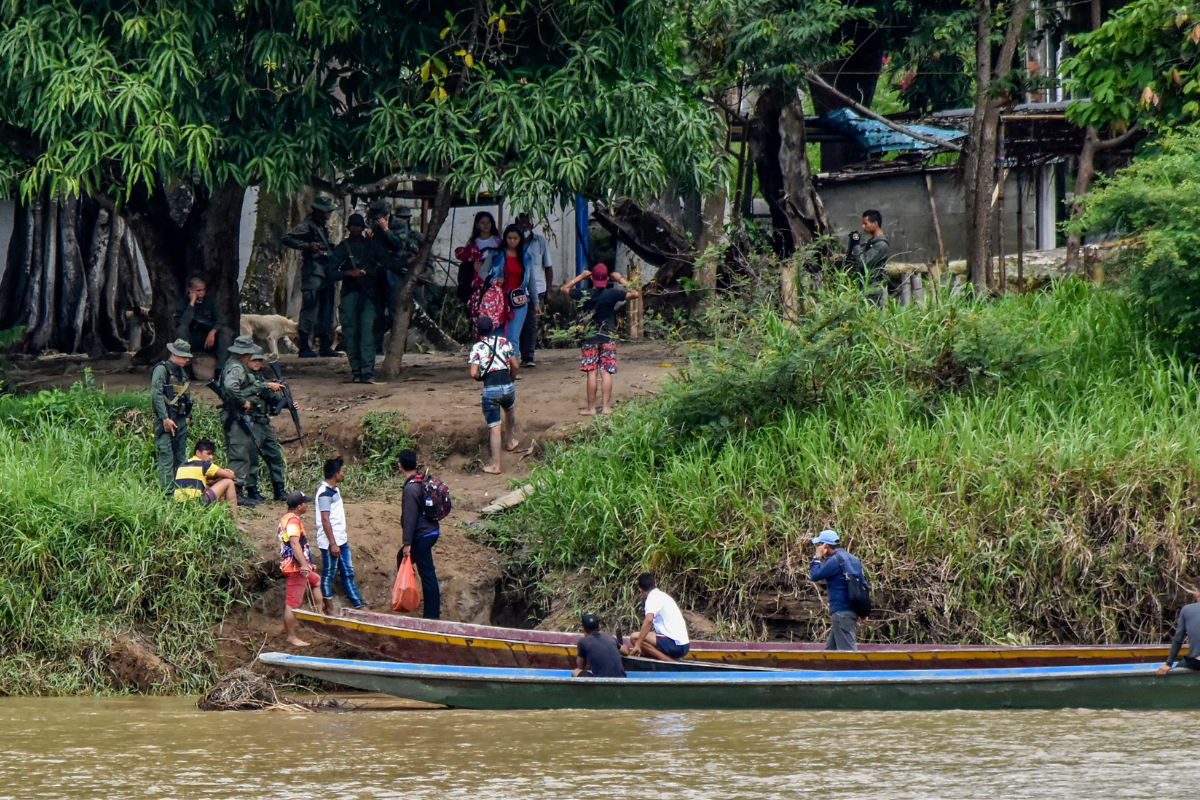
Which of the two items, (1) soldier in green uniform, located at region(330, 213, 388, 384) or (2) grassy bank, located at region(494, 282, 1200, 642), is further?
(1) soldier in green uniform, located at region(330, 213, 388, 384)

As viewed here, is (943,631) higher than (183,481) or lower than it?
lower

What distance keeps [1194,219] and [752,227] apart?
25.0 ft

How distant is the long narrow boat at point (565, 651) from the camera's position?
9531mm

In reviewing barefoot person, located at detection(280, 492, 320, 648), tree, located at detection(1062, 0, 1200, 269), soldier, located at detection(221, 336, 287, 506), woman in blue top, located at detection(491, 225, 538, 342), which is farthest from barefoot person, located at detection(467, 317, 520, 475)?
tree, located at detection(1062, 0, 1200, 269)

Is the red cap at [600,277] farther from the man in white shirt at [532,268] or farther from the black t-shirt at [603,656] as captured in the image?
the black t-shirt at [603,656]

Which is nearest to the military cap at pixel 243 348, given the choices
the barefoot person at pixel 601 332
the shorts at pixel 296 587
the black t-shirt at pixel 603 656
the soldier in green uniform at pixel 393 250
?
the shorts at pixel 296 587

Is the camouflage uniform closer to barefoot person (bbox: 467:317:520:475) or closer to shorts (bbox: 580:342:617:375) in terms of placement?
shorts (bbox: 580:342:617:375)

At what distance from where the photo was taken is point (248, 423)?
11.9 metres

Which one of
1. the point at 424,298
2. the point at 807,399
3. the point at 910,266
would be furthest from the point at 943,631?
the point at 424,298

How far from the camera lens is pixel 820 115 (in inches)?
791

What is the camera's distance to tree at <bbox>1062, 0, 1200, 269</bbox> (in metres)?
13.7

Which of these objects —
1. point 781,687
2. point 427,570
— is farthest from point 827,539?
point 427,570

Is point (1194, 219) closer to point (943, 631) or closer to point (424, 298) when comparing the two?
point (943, 631)

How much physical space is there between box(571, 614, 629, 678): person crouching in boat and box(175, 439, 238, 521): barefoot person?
3552mm
